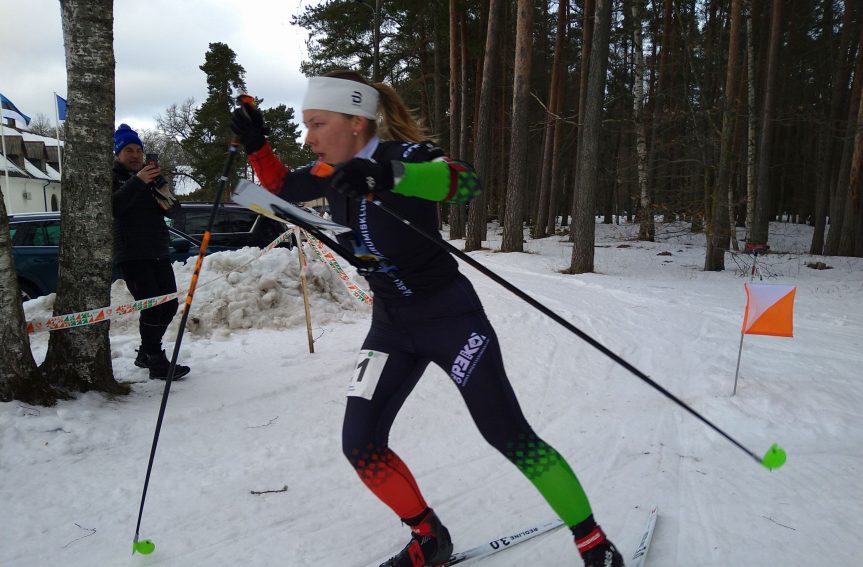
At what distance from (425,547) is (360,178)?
1597 mm

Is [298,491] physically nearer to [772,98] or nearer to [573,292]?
[573,292]

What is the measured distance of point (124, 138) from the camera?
4738mm

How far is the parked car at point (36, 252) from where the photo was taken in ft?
25.0

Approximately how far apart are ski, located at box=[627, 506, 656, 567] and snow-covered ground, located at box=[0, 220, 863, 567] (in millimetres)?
55

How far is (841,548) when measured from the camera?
2.55m

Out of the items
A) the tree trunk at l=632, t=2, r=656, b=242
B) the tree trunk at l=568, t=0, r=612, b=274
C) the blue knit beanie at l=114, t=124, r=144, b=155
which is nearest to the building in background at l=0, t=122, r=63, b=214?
the tree trunk at l=568, t=0, r=612, b=274

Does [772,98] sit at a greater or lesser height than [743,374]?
greater

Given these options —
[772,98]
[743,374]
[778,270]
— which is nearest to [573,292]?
[743,374]

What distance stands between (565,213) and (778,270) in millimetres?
20192

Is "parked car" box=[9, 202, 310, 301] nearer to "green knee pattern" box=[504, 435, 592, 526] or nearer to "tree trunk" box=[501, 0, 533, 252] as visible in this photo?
"green knee pattern" box=[504, 435, 592, 526]

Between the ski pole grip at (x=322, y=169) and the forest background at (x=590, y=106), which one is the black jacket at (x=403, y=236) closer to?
the ski pole grip at (x=322, y=169)

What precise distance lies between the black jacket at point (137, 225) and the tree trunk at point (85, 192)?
14.3 inches

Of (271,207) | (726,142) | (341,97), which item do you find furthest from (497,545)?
(726,142)

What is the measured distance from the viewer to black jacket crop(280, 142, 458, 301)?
2.09 m
